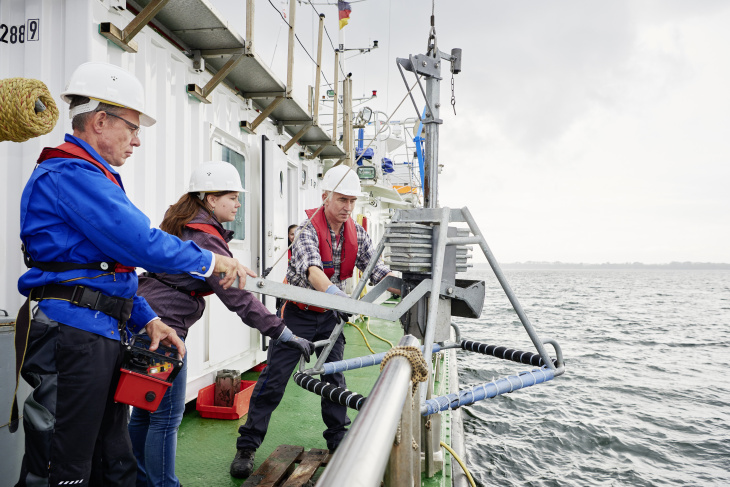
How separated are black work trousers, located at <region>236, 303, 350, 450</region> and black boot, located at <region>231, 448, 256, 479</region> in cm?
4

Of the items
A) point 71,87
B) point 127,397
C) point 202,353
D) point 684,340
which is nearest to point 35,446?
point 127,397

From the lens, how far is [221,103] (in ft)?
15.9

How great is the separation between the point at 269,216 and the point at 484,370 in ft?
27.3

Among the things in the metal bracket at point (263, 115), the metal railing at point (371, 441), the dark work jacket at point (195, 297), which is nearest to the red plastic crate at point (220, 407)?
the dark work jacket at point (195, 297)

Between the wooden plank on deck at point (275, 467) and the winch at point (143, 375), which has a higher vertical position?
the winch at point (143, 375)

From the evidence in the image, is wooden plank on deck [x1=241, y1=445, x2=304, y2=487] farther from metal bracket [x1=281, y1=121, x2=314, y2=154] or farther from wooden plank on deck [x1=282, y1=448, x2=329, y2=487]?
metal bracket [x1=281, y1=121, x2=314, y2=154]

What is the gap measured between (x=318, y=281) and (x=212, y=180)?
3.13ft

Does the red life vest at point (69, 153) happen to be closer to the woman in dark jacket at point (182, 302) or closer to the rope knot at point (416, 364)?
the woman in dark jacket at point (182, 302)

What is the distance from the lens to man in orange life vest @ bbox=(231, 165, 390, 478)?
10.9 ft

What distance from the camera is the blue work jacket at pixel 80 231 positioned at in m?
1.69

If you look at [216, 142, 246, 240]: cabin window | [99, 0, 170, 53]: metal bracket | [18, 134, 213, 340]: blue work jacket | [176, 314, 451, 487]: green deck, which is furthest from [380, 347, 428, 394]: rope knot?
[216, 142, 246, 240]: cabin window

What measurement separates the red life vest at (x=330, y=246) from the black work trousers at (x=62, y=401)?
1.90 metres

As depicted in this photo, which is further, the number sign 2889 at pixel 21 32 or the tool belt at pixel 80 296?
the number sign 2889 at pixel 21 32

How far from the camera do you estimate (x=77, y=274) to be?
176cm
